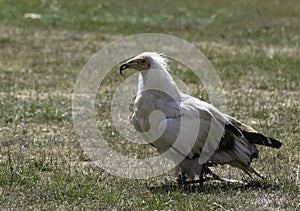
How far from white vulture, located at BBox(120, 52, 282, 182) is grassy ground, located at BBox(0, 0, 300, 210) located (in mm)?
283

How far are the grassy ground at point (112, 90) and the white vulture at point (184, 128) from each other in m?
0.28

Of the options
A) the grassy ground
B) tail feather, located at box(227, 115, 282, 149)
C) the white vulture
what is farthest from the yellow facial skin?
the grassy ground

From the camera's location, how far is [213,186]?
26.8 ft

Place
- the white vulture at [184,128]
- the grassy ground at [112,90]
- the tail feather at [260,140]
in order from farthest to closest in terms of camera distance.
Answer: the tail feather at [260,140]
the white vulture at [184,128]
the grassy ground at [112,90]

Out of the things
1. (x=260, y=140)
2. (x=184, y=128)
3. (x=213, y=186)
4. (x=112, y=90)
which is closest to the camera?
(x=184, y=128)

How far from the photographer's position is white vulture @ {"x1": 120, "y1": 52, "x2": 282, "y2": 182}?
7.89 m

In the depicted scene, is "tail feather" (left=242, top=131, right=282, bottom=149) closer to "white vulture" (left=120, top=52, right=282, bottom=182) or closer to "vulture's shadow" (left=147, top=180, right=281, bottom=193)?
"white vulture" (left=120, top=52, right=282, bottom=182)

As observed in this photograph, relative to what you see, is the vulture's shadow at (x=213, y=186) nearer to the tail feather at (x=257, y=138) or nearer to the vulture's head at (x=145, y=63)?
the tail feather at (x=257, y=138)

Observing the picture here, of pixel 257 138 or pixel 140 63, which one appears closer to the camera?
pixel 257 138

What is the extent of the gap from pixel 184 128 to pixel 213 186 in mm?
750

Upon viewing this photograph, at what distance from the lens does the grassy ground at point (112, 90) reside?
25.0ft

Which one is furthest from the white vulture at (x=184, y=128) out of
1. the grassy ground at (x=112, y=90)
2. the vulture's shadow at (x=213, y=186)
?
the grassy ground at (x=112, y=90)

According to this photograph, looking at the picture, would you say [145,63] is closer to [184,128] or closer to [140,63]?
[140,63]

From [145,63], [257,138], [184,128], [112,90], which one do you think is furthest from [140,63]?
[112,90]
